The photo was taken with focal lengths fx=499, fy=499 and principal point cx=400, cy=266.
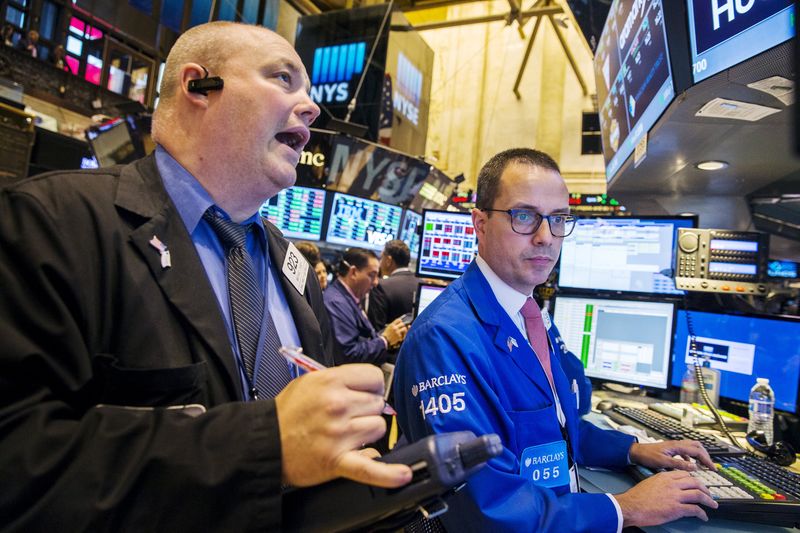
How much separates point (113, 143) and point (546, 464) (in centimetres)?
636

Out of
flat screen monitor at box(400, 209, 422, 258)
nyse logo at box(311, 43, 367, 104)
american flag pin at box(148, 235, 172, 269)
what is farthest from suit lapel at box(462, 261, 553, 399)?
nyse logo at box(311, 43, 367, 104)

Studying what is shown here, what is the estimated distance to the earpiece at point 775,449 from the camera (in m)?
1.78

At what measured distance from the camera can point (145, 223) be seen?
869 mm

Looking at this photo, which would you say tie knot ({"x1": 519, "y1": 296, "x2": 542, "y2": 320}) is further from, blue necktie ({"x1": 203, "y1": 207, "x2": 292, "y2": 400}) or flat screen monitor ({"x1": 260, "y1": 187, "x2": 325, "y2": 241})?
flat screen monitor ({"x1": 260, "y1": 187, "x2": 325, "y2": 241})

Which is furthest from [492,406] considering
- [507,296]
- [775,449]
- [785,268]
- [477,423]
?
[785,268]

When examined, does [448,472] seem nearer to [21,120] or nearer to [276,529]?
[276,529]

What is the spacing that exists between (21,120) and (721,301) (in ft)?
21.6

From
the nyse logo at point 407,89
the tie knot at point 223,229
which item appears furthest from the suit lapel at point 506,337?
the nyse logo at point 407,89

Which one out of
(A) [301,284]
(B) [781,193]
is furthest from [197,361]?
(B) [781,193]

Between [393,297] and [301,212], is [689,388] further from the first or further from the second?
[301,212]

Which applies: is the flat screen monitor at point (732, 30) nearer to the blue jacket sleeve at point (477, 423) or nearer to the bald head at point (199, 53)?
the blue jacket sleeve at point (477, 423)

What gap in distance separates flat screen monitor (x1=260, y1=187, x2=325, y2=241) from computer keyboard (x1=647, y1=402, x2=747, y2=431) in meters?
4.26

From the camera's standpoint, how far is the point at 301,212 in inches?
232

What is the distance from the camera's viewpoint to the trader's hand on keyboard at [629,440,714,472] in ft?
5.17
